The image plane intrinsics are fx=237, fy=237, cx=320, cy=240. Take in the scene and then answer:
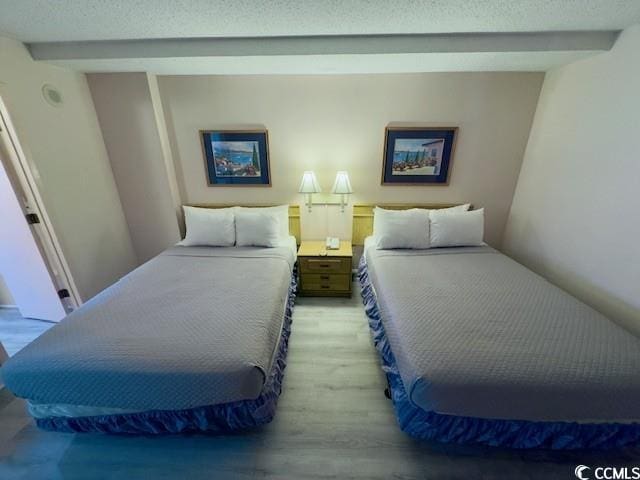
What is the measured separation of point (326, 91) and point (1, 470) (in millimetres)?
3263

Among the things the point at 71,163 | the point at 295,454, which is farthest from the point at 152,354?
the point at 71,163

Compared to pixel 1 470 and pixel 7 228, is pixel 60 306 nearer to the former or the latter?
pixel 7 228

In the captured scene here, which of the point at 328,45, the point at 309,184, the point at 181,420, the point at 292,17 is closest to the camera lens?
the point at 181,420

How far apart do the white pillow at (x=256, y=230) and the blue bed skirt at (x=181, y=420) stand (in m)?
1.29

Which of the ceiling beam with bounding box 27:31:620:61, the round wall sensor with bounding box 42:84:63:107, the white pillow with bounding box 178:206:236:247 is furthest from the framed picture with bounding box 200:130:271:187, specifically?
the round wall sensor with bounding box 42:84:63:107

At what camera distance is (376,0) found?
4.17ft

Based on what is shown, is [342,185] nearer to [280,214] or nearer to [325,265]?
[280,214]

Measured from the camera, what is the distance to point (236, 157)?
2482mm

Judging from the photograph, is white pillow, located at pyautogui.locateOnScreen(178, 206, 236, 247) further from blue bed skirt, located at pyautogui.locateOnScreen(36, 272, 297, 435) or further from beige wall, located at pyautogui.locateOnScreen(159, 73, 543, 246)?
blue bed skirt, located at pyautogui.locateOnScreen(36, 272, 297, 435)

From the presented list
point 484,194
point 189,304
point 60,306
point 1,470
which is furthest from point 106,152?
point 484,194

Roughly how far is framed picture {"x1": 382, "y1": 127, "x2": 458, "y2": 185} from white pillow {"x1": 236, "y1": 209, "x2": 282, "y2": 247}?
1272mm

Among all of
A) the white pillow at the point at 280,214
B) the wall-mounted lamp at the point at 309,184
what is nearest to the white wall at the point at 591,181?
the wall-mounted lamp at the point at 309,184

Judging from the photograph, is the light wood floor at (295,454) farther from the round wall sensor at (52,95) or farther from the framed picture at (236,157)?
the round wall sensor at (52,95)

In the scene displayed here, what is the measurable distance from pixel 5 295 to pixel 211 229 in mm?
2115
